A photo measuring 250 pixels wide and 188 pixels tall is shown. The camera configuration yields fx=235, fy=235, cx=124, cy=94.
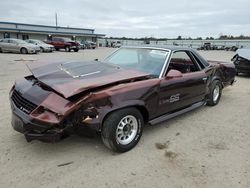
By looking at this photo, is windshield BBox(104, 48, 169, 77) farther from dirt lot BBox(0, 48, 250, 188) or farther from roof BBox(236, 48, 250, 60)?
roof BBox(236, 48, 250, 60)

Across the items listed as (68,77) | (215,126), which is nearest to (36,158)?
(68,77)

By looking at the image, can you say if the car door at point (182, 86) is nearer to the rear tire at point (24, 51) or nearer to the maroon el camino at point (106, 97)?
the maroon el camino at point (106, 97)

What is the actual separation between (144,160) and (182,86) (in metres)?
1.76

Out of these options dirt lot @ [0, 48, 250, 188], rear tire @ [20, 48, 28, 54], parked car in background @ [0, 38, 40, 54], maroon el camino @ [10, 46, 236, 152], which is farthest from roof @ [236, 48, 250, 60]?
rear tire @ [20, 48, 28, 54]

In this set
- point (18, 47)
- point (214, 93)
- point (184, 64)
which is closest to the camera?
point (184, 64)

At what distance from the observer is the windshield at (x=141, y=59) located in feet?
14.3

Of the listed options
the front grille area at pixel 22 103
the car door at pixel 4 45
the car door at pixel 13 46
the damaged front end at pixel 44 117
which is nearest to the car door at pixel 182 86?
the damaged front end at pixel 44 117

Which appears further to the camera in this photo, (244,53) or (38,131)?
(244,53)

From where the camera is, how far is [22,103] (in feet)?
11.3

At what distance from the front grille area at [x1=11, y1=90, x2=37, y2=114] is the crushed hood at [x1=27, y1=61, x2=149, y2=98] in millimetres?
373

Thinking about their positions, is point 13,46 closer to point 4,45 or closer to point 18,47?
point 18,47

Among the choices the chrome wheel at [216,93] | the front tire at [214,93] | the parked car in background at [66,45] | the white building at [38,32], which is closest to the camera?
the front tire at [214,93]

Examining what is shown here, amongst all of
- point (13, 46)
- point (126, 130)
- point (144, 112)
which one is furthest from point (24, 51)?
point (126, 130)

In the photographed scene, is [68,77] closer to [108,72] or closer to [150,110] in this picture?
[108,72]
